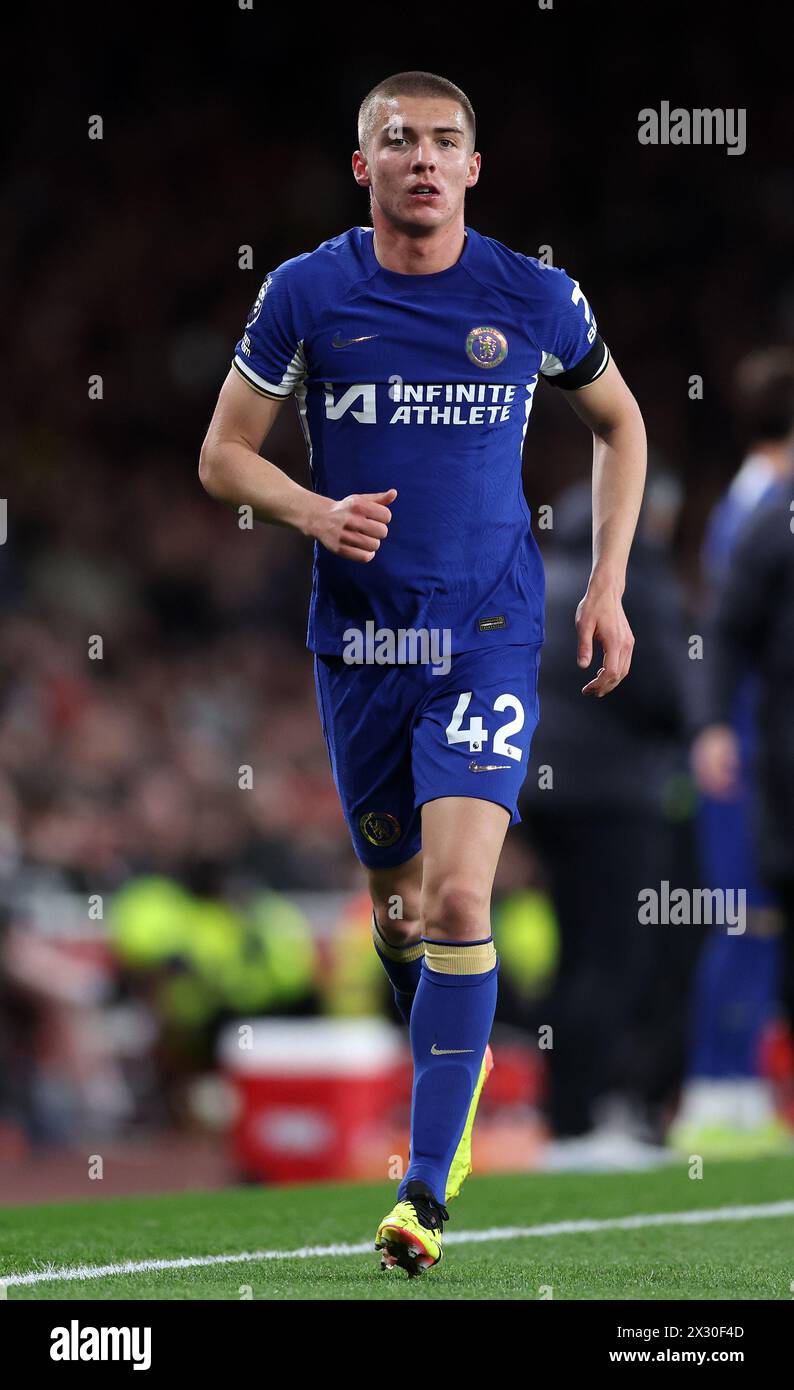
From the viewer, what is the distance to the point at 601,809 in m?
8.18

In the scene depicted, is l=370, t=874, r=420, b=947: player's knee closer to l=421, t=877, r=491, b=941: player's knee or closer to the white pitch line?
l=421, t=877, r=491, b=941: player's knee

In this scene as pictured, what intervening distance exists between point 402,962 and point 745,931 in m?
3.25

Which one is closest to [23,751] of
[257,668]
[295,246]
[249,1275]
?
[257,668]

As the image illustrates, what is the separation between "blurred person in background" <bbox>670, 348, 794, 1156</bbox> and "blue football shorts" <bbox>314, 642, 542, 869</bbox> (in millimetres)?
3019

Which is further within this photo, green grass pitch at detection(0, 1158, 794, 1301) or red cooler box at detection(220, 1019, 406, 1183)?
red cooler box at detection(220, 1019, 406, 1183)

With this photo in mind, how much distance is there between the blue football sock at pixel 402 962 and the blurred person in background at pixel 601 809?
89.1 inches

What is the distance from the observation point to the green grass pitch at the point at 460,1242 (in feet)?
15.1

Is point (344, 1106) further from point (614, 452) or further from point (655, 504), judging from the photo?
point (614, 452)

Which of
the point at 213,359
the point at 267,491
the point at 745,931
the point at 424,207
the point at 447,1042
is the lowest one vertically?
the point at 745,931

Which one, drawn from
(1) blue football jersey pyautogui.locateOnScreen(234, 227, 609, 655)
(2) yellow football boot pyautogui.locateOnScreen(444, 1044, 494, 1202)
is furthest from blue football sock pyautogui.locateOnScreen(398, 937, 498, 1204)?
(1) blue football jersey pyautogui.locateOnScreen(234, 227, 609, 655)

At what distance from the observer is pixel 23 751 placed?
13703mm

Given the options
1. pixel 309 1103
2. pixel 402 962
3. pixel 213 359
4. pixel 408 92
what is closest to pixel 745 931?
pixel 309 1103

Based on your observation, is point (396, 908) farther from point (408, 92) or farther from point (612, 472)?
point (408, 92)

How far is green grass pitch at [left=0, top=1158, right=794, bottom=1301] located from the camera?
4.60 m
